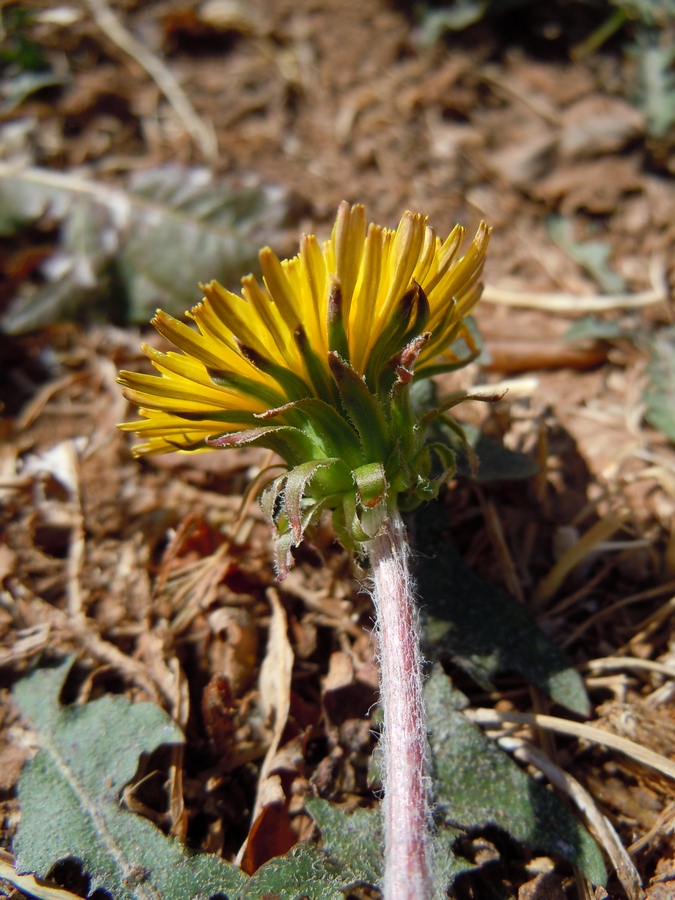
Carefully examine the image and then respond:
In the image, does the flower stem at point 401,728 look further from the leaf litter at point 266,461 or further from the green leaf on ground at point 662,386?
the green leaf on ground at point 662,386

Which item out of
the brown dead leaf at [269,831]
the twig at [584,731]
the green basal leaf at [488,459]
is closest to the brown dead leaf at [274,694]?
the brown dead leaf at [269,831]

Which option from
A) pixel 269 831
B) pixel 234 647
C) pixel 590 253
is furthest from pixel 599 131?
pixel 269 831

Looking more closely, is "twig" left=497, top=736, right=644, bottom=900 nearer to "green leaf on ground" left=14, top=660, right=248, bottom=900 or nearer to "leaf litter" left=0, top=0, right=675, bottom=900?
"leaf litter" left=0, top=0, right=675, bottom=900

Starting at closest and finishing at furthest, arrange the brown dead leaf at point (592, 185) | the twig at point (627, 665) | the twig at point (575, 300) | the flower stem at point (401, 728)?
the flower stem at point (401, 728)
the twig at point (627, 665)
the twig at point (575, 300)
the brown dead leaf at point (592, 185)

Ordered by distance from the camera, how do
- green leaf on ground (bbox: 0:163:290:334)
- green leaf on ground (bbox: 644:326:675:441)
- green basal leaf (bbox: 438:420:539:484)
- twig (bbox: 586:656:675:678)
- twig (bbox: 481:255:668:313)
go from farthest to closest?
1. twig (bbox: 481:255:668:313)
2. green leaf on ground (bbox: 0:163:290:334)
3. green leaf on ground (bbox: 644:326:675:441)
4. green basal leaf (bbox: 438:420:539:484)
5. twig (bbox: 586:656:675:678)

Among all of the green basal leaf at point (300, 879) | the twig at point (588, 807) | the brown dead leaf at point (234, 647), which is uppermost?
the brown dead leaf at point (234, 647)

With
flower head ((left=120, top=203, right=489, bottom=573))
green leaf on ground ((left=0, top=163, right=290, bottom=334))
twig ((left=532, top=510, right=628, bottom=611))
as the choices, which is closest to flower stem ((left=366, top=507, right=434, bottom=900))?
flower head ((left=120, top=203, right=489, bottom=573))

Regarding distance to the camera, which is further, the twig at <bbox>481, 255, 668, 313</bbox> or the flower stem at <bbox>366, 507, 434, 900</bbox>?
the twig at <bbox>481, 255, 668, 313</bbox>
